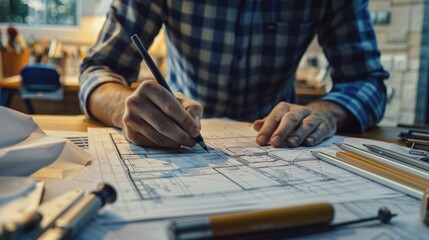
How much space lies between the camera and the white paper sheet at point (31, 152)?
1.19ft

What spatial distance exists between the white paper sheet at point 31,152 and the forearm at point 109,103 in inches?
8.5

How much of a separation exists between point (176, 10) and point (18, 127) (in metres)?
0.57

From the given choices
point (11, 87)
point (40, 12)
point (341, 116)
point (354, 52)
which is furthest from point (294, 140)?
point (40, 12)

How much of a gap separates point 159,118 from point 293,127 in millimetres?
205

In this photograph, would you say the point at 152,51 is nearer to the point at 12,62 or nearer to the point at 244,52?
the point at 12,62

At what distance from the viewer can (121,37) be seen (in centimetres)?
87

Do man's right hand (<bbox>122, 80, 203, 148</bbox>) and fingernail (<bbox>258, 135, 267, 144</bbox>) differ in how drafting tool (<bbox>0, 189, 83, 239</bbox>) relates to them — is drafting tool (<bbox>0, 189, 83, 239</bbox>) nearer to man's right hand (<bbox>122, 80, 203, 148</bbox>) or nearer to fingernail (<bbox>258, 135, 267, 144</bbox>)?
man's right hand (<bbox>122, 80, 203, 148</bbox>)

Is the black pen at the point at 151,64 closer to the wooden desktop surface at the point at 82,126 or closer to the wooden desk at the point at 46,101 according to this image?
the wooden desktop surface at the point at 82,126

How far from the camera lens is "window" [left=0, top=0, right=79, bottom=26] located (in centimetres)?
220

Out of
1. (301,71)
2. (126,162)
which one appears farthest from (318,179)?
(301,71)

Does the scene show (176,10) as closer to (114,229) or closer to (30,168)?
(30,168)

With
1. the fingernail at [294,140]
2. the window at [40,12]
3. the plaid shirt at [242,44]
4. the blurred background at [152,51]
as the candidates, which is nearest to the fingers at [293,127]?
the fingernail at [294,140]

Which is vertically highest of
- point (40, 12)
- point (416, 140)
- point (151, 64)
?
point (40, 12)

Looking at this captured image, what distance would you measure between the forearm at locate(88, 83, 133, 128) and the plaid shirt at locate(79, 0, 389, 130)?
9 centimetres
